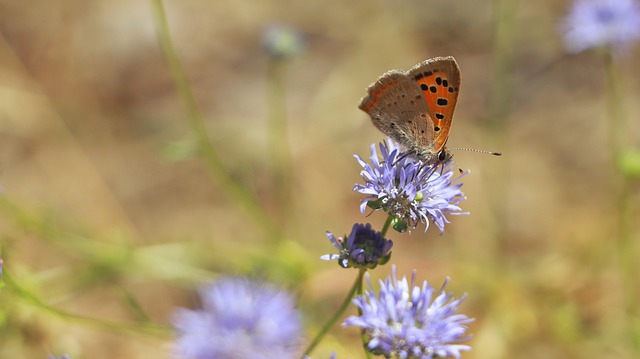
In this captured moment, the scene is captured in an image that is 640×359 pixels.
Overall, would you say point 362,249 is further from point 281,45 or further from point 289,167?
point 289,167

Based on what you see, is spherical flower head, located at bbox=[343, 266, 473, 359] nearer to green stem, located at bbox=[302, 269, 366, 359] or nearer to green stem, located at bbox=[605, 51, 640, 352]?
green stem, located at bbox=[302, 269, 366, 359]

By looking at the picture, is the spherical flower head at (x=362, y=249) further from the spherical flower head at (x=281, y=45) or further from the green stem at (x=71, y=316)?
the spherical flower head at (x=281, y=45)

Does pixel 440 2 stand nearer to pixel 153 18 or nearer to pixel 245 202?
pixel 153 18

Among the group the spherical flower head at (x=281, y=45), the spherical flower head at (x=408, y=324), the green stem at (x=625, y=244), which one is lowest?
the spherical flower head at (x=408, y=324)

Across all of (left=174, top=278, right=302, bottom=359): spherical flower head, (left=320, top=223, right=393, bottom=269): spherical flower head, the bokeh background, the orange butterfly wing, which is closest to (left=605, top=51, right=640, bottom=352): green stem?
the bokeh background

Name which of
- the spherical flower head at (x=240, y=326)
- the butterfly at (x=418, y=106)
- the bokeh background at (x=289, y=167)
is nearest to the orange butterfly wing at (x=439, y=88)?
the butterfly at (x=418, y=106)

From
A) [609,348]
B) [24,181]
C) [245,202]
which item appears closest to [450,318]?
[245,202]

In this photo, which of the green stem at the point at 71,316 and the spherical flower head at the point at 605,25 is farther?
the spherical flower head at the point at 605,25
